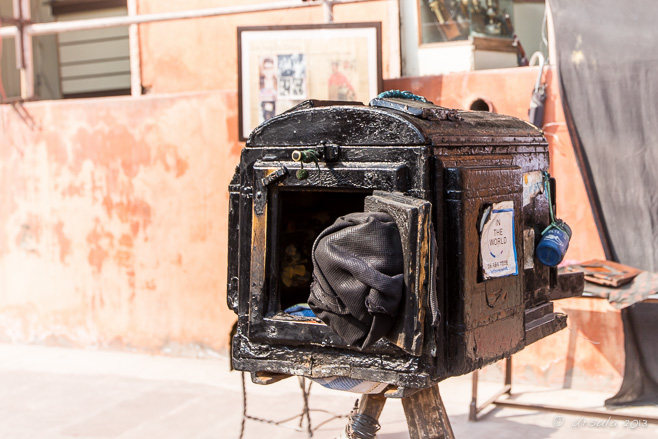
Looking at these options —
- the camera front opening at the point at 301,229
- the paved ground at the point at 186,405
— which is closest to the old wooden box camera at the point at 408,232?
the camera front opening at the point at 301,229

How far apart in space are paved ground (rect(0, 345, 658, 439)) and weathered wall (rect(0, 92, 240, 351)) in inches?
13.7

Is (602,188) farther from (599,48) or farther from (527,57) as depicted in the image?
(527,57)

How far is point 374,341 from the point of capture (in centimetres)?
283

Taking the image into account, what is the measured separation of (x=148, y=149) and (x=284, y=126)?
347 cm

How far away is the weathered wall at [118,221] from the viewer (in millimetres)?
6328

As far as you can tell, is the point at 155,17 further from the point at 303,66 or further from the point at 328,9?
the point at 328,9

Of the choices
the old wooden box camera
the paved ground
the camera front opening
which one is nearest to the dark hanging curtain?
the paved ground

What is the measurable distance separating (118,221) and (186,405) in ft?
5.82

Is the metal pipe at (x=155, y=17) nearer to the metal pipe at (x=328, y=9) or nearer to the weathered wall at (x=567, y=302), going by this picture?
the metal pipe at (x=328, y=9)

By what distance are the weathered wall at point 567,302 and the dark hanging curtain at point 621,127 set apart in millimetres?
169

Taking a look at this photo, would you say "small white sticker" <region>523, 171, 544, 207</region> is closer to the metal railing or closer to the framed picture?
the framed picture

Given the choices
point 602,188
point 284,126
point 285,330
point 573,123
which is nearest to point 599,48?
point 573,123

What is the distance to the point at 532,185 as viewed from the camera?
12.1 feet

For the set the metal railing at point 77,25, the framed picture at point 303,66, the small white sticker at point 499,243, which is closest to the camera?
the small white sticker at point 499,243
